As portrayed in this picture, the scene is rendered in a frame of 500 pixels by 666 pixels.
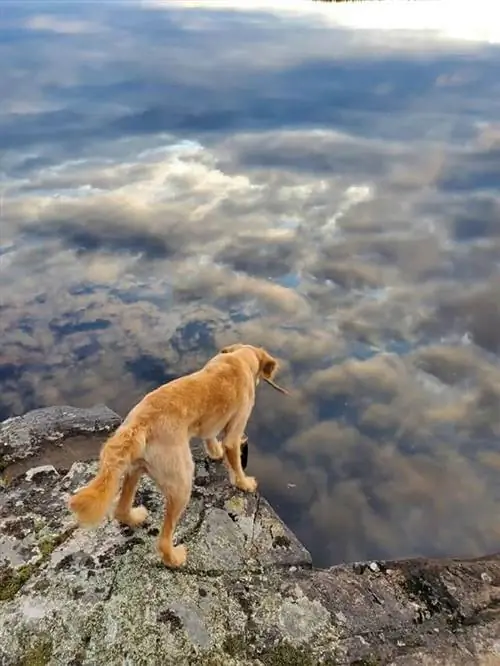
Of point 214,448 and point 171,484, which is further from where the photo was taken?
point 214,448

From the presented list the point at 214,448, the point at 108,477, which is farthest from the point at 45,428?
the point at 108,477

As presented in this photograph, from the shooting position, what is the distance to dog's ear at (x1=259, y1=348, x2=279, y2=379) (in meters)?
6.47

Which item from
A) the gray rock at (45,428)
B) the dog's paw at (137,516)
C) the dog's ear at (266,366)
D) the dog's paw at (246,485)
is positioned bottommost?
the gray rock at (45,428)

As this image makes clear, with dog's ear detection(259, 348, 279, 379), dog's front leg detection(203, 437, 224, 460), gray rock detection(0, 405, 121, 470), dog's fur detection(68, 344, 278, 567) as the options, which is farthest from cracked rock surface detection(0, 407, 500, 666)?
dog's ear detection(259, 348, 279, 379)

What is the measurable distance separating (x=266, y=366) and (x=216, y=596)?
2290mm

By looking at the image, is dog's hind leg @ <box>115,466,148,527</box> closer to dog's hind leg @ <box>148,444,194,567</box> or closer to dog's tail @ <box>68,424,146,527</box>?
dog's hind leg @ <box>148,444,194,567</box>

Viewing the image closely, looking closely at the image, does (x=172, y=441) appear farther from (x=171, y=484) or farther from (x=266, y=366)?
(x=266, y=366)

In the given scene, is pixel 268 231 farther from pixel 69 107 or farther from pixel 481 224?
pixel 69 107

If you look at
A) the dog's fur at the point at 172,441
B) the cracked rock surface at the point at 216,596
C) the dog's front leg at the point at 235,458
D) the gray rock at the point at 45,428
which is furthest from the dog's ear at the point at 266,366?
the gray rock at the point at 45,428

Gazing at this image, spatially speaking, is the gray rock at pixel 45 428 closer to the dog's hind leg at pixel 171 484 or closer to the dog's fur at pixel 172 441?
the dog's fur at pixel 172 441

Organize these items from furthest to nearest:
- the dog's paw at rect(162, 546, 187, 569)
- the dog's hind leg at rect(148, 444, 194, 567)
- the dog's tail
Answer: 1. the dog's paw at rect(162, 546, 187, 569)
2. the dog's hind leg at rect(148, 444, 194, 567)
3. the dog's tail

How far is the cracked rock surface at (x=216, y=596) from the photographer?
4.57 metres

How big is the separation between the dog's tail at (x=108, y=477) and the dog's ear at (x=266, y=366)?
191 cm

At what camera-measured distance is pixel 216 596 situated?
4.96 m
